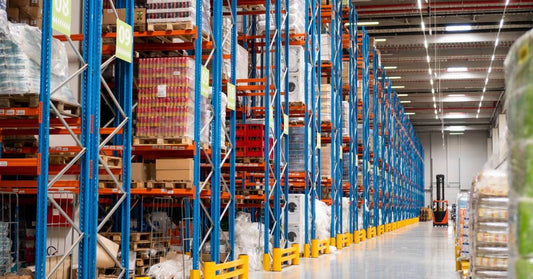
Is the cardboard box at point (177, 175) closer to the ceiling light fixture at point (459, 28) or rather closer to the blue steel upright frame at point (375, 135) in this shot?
the blue steel upright frame at point (375, 135)

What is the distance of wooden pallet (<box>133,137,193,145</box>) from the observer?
26.7 ft

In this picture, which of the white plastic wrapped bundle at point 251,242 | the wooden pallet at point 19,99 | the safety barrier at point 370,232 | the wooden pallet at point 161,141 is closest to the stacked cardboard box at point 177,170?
the wooden pallet at point 161,141

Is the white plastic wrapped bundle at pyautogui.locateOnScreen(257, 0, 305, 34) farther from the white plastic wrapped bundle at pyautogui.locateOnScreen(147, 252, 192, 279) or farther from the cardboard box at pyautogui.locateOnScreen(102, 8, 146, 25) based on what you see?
the white plastic wrapped bundle at pyautogui.locateOnScreen(147, 252, 192, 279)

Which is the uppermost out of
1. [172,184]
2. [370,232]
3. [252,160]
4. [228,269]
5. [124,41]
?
[124,41]

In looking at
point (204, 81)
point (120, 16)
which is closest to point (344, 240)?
point (204, 81)

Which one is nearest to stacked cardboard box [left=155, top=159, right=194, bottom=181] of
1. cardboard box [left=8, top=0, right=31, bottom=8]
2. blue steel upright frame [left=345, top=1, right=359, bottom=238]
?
cardboard box [left=8, top=0, right=31, bottom=8]

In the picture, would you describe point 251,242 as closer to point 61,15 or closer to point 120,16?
point 120,16

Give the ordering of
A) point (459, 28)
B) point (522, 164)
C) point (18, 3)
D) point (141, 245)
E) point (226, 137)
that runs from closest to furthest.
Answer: point (522, 164)
point (18, 3)
point (141, 245)
point (226, 137)
point (459, 28)

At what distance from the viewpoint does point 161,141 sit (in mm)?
8211

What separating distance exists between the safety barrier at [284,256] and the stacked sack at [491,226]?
6.42m

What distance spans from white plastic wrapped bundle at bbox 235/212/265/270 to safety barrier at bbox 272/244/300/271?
11.6 inches

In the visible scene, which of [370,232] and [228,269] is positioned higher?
Answer: [228,269]

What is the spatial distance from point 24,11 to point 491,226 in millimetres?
6198

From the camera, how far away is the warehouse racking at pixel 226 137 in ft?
21.4
